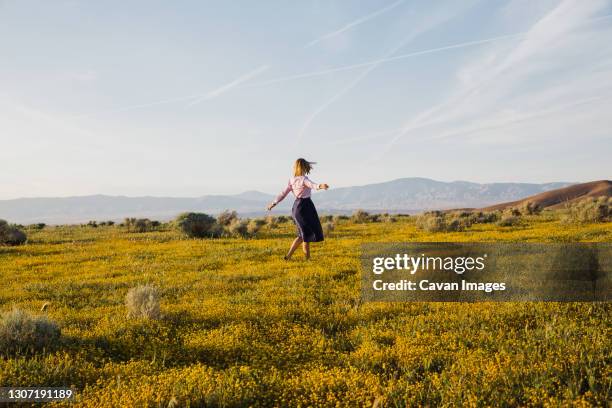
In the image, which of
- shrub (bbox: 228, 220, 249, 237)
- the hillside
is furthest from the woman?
the hillside

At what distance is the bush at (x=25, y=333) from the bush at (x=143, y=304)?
4.35 feet

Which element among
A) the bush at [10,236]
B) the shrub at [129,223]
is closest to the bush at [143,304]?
the bush at [10,236]

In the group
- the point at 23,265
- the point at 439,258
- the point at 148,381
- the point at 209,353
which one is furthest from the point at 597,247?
the point at 23,265

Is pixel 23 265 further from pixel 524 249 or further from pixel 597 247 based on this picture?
pixel 597 247

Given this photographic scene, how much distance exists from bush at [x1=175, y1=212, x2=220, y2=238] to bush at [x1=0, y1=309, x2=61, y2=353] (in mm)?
16837

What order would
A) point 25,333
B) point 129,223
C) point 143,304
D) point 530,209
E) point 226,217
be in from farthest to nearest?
point 530,209
point 129,223
point 226,217
point 143,304
point 25,333

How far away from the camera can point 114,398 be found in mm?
4199

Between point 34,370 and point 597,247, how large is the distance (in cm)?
1431

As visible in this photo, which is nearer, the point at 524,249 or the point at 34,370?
the point at 34,370

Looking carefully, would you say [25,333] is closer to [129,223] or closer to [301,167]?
[301,167]

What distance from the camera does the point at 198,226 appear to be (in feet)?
74.9

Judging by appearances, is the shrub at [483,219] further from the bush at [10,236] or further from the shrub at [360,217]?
the bush at [10,236]

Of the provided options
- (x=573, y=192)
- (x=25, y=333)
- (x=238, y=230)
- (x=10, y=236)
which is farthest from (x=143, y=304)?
(x=573, y=192)

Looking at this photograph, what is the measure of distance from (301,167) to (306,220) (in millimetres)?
1583
